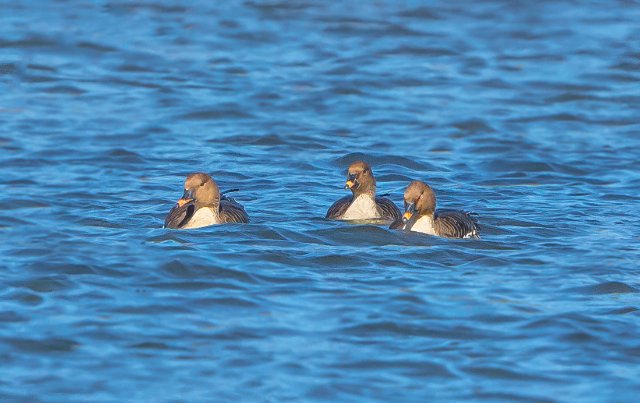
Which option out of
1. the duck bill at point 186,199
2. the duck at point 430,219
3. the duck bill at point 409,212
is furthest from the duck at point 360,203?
the duck bill at point 186,199

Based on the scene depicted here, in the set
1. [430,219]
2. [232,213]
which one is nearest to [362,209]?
[430,219]

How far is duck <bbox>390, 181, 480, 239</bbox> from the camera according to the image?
12.9m

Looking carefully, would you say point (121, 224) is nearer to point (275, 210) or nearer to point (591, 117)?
point (275, 210)

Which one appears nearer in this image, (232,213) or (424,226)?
(424,226)

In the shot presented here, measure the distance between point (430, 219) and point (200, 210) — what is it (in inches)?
89.7

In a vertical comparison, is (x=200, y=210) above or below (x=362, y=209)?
below

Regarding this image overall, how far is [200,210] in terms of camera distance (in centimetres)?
1338

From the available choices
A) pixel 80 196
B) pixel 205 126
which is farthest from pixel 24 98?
pixel 80 196

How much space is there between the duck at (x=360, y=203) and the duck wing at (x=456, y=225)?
74 cm

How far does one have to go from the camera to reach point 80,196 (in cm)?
1488

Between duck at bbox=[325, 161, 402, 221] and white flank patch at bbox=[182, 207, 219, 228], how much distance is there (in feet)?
4.22

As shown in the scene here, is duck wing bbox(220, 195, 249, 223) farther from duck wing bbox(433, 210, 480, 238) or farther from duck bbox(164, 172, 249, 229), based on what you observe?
duck wing bbox(433, 210, 480, 238)

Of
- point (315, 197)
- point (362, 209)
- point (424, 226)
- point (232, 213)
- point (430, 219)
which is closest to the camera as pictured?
point (424, 226)

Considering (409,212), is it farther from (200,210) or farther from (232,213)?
(200,210)
